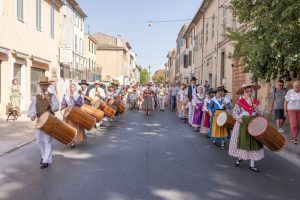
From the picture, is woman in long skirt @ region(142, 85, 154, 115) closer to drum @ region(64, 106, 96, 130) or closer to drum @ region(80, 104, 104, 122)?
drum @ region(80, 104, 104, 122)

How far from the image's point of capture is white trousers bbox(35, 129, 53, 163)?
6859mm

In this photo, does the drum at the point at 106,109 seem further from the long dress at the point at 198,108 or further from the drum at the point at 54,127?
the drum at the point at 54,127

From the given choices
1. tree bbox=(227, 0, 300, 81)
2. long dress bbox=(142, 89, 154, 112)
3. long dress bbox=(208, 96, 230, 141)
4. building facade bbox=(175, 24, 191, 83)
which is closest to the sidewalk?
long dress bbox=(208, 96, 230, 141)

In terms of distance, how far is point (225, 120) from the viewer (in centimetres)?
850

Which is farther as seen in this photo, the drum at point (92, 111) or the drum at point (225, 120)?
the drum at point (92, 111)

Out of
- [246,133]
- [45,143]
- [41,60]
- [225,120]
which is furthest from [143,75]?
[246,133]

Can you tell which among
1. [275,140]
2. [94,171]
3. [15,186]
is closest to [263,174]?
[275,140]

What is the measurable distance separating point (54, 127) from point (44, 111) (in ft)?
1.42

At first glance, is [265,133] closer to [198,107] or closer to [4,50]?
[198,107]

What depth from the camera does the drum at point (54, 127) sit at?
6.64 meters

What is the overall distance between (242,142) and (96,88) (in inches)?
279

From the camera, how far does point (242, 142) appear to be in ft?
22.1

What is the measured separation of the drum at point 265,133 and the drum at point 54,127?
315 centimetres

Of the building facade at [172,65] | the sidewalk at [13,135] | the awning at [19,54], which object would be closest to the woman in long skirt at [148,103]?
the awning at [19,54]
